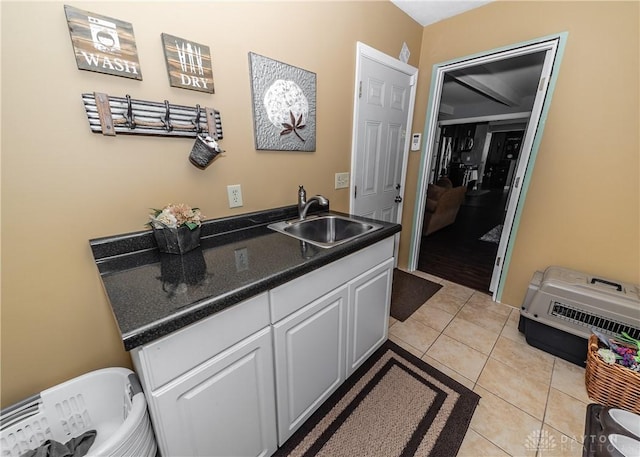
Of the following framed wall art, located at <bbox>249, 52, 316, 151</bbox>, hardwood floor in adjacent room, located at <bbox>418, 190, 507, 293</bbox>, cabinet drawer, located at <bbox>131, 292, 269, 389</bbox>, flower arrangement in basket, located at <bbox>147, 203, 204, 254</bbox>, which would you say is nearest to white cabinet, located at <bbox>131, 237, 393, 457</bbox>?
cabinet drawer, located at <bbox>131, 292, 269, 389</bbox>

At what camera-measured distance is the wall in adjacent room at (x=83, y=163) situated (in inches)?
31.6

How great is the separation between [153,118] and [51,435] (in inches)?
48.8

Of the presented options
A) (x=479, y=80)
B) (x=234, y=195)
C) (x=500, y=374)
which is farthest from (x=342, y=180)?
(x=479, y=80)

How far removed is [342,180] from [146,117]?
129 centimetres

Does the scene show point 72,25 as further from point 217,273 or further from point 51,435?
point 51,435

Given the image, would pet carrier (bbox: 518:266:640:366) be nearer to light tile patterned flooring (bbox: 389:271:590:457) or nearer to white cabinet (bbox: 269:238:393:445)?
light tile patterned flooring (bbox: 389:271:590:457)

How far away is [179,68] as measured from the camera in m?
1.05

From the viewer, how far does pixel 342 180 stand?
1.95 metres

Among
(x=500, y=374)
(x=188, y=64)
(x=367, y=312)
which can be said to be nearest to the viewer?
(x=188, y=64)

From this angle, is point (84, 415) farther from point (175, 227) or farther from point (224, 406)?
point (175, 227)

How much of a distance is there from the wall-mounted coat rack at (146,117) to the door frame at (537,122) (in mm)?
1981

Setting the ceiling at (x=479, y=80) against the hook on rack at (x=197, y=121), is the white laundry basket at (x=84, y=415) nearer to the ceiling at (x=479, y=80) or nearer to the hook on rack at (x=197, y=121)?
the hook on rack at (x=197, y=121)

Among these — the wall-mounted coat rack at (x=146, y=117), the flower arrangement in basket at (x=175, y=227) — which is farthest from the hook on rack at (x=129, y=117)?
the flower arrangement in basket at (x=175, y=227)

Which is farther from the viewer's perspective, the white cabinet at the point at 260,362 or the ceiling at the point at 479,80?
the ceiling at the point at 479,80
